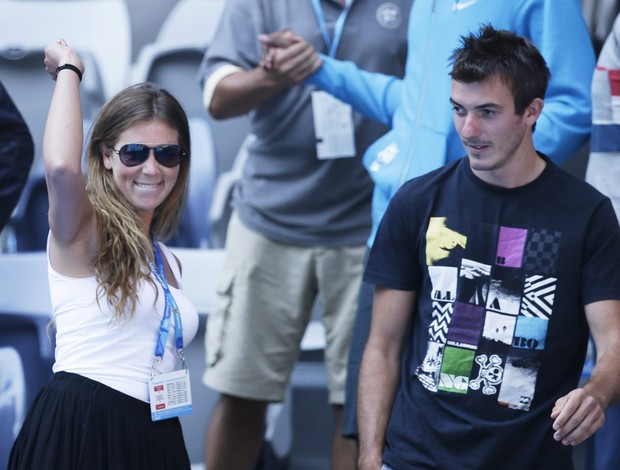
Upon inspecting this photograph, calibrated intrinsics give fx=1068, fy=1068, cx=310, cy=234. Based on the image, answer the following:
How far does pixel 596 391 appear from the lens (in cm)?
234

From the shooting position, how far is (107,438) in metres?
2.48

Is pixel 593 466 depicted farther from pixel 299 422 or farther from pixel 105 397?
pixel 299 422

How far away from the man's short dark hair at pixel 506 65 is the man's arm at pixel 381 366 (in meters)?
0.55

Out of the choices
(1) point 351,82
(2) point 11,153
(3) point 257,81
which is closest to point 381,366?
(1) point 351,82

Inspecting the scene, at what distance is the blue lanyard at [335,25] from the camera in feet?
12.4

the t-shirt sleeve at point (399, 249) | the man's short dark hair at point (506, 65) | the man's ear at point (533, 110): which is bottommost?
the t-shirt sleeve at point (399, 249)

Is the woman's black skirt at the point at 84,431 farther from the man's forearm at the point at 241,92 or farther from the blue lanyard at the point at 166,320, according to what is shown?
the man's forearm at the point at 241,92

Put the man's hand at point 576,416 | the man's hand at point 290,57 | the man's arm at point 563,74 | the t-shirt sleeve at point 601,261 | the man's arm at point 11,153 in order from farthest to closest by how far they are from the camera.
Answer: the man's arm at point 11,153, the man's hand at point 290,57, the man's arm at point 563,74, the t-shirt sleeve at point 601,261, the man's hand at point 576,416

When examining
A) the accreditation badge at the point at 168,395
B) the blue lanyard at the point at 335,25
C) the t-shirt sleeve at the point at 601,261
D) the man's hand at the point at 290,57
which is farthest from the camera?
the blue lanyard at the point at 335,25

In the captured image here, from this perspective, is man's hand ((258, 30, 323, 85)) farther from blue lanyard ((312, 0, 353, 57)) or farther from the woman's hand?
the woman's hand

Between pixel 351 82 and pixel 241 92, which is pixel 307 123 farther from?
pixel 351 82

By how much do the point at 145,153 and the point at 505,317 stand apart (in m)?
0.97

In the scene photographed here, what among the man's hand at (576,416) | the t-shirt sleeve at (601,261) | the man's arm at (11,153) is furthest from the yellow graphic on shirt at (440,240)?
the man's arm at (11,153)

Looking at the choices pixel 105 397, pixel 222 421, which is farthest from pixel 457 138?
pixel 222 421
